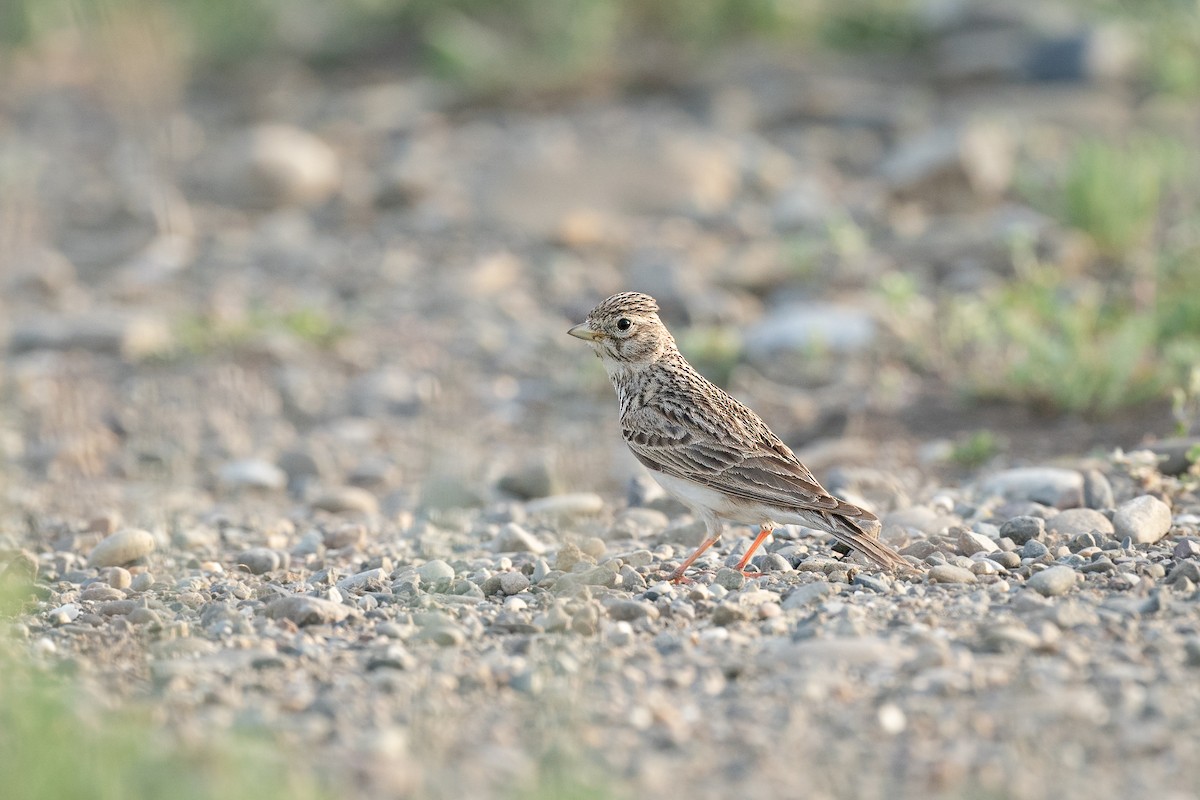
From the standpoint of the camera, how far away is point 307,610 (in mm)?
4957

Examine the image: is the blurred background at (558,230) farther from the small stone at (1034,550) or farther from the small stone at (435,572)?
the small stone at (1034,550)

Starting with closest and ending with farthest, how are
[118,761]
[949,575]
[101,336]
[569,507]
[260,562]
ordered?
[118,761] → [949,575] → [260,562] → [569,507] → [101,336]

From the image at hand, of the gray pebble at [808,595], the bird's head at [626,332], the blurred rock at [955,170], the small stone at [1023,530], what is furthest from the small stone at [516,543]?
the blurred rock at [955,170]

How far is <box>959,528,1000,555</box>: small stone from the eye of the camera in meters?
5.55

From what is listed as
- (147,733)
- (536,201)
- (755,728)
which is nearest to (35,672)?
(147,733)

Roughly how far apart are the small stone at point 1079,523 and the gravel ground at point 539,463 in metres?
0.02

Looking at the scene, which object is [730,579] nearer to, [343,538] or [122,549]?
[343,538]

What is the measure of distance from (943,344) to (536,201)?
4103 millimetres

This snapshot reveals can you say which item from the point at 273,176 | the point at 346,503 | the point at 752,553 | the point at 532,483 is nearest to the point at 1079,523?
the point at 752,553

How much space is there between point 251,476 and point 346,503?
0.76 metres

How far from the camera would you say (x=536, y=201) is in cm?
1188

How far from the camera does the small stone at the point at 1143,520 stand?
558 centimetres

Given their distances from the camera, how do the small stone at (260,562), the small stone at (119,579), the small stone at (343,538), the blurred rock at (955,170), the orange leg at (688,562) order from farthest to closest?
the blurred rock at (955,170), the small stone at (343,538), the small stone at (260,562), the small stone at (119,579), the orange leg at (688,562)

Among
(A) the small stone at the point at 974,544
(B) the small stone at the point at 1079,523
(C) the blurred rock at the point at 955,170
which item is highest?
(C) the blurred rock at the point at 955,170
